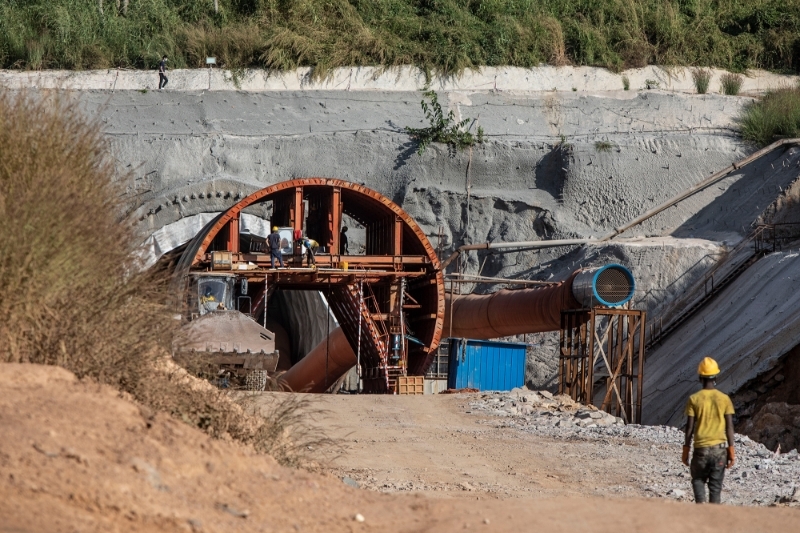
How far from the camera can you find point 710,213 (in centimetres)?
3284

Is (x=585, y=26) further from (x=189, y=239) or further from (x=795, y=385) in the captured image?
(x=795, y=385)

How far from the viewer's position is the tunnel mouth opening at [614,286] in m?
22.1

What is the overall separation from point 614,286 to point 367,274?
6.86 m

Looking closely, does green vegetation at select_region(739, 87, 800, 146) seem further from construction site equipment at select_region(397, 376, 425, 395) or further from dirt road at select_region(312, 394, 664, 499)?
dirt road at select_region(312, 394, 664, 499)

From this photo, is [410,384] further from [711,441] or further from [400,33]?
[400,33]

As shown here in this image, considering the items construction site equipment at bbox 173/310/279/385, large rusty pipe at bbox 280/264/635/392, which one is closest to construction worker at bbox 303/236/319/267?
large rusty pipe at bbox 280/264/635/392

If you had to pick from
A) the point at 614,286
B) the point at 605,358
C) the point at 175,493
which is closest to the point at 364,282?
the point at 605,358

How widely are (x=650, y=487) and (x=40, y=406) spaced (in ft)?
24.1

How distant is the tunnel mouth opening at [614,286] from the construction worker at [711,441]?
12.5 m

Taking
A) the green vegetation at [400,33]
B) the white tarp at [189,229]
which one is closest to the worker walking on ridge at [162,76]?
the green vegetation at [400,33]

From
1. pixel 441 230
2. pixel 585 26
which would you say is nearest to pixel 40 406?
pixel 441 230

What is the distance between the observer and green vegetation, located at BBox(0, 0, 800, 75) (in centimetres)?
3881

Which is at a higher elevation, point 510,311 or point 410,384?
point 510,311

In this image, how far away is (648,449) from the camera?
15008 mm
